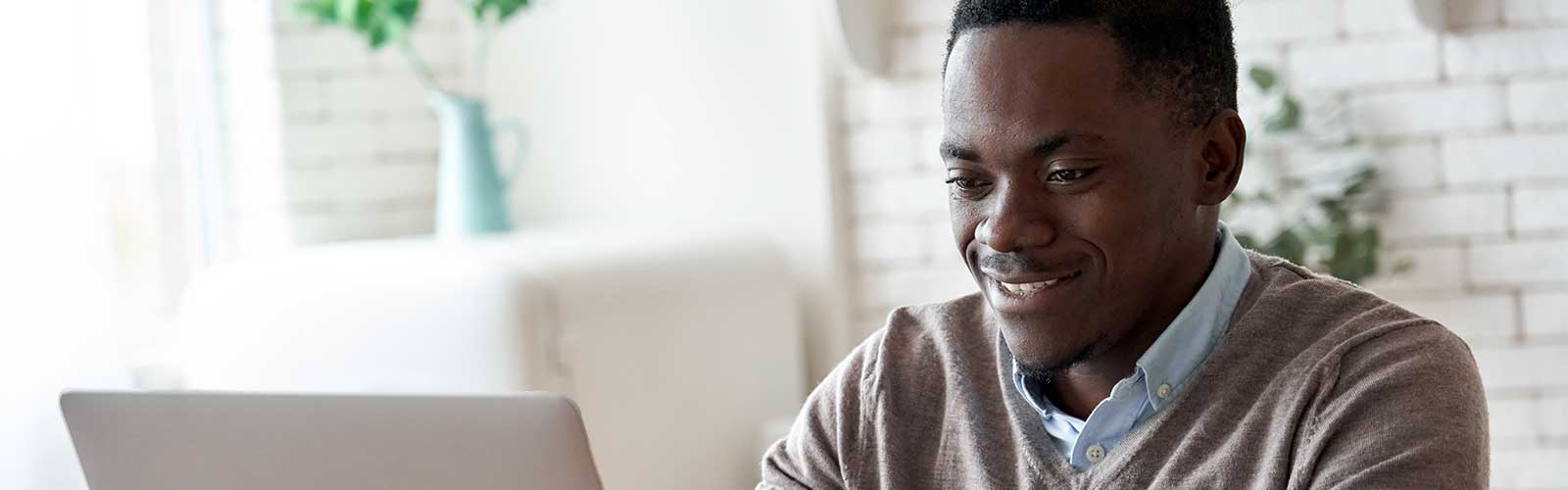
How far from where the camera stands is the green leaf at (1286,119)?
2195 mm

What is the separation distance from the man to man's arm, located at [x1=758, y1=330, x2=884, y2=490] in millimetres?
114

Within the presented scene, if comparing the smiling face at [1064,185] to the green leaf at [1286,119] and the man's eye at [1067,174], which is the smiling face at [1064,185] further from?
the green leaf at [1286,119]

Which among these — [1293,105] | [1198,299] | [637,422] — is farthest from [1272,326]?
[637,422]

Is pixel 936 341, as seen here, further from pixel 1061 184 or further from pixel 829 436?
pixel 1061 184

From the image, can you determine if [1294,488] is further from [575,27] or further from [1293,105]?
[575,27]

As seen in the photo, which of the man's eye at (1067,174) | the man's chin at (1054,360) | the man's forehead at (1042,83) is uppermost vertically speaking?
the man's forehead at (1042,83)

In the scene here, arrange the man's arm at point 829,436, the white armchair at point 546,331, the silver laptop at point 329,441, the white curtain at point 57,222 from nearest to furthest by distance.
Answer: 1. the silver laptop at point 329,441
2. the man's arm at point 829,436
3. the white armchair at point 546,331
4. the white curtain at point 57,222

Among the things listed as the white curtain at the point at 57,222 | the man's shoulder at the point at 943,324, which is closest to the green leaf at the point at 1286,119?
the man's shoulder at the point at 943,324

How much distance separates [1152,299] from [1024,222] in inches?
4.8

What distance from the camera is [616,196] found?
293 centimetres

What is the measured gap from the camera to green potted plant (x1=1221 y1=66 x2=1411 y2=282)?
2.19 meters

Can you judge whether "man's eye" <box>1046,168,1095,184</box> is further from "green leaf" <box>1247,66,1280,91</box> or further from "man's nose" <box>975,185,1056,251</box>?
"green leaf" <box>1247,66,1280,91</box>

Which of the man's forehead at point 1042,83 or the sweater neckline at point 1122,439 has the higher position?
the man's forehead at point 1042,83

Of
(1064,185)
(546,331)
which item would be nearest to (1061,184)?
(1064,185)
